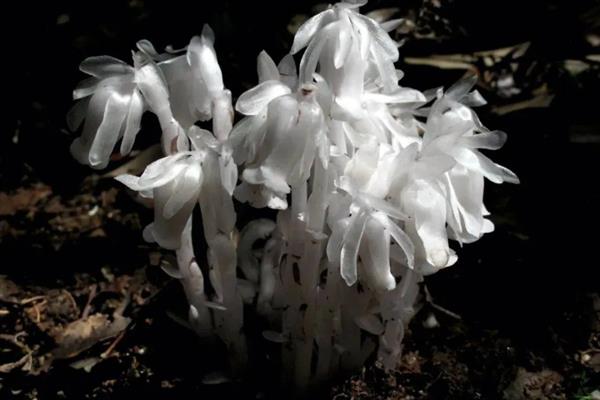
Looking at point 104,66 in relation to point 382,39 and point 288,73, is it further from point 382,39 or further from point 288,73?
point 382,39

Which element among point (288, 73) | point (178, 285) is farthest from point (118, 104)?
point (178, 285)

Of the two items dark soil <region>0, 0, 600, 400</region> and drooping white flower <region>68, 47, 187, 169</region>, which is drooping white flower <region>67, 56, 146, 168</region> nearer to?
drooping white flower <region>68, 47, 187, 169</region>

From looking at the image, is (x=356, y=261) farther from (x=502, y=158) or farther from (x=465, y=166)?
(x=502, y=158)

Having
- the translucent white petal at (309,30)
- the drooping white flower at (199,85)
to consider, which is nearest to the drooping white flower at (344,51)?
the translucent white petal at (309,30)

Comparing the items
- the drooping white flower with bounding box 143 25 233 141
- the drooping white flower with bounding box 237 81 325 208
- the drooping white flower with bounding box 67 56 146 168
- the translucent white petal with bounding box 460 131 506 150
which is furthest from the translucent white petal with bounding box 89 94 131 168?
the translucent white petal with bounding box 460 131 506 150

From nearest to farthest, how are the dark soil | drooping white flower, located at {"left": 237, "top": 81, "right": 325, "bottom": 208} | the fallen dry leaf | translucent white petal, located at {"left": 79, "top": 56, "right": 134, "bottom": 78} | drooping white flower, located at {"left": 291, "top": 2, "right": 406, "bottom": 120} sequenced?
drooping white flower, located at {"left": 237, "top": 81, "right": 325, "bottom": 208}, drooping white flower, located at {"left": 291, "top": 2, "right": 406, "bottom": 120}, translucent white petal, located at {"left": 79, "top": 56, "right": 134, "bottom": 78}, the dark soil, the fallen dry leaf

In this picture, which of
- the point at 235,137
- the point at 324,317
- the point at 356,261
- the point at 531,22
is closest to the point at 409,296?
the point at 324,317
